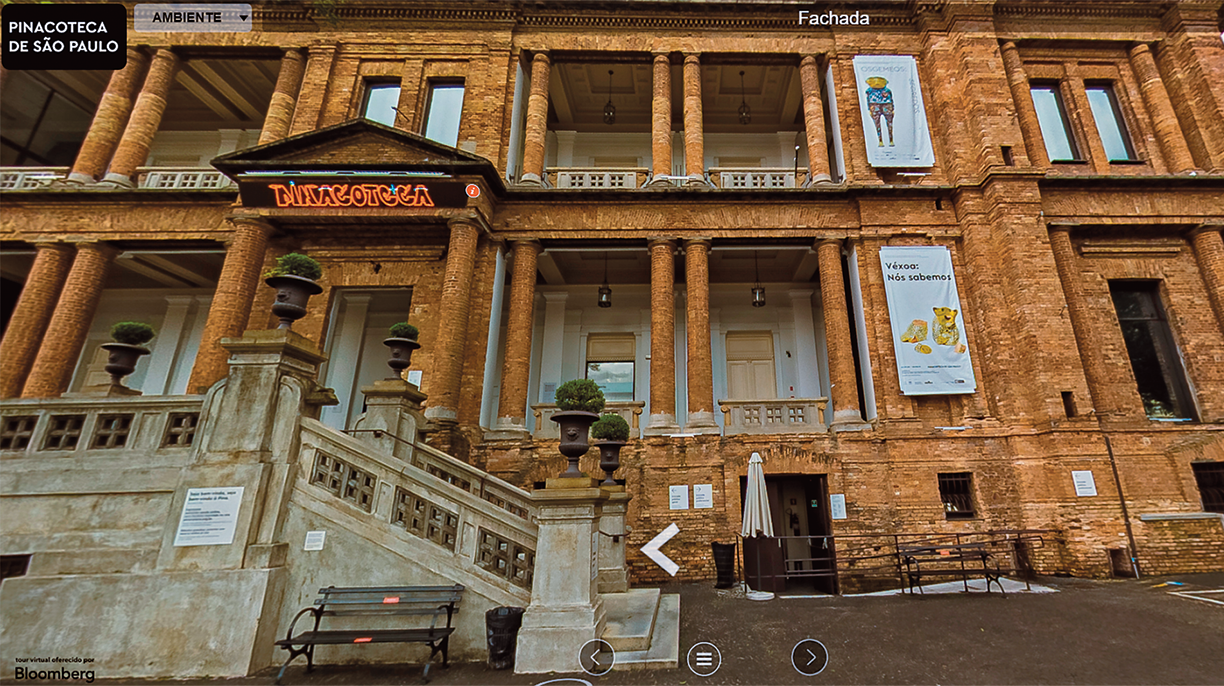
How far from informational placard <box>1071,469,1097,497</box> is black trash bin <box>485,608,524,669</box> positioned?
13.2 metres

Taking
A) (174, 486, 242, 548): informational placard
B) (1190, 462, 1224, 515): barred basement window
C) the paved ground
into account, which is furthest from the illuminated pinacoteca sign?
(1190, 462, 1224, 515): barred basement window

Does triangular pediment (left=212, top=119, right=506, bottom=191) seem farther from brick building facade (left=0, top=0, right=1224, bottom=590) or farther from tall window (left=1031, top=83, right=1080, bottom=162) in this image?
tall window (left=1031, top=83, right=1080, bottom=162)

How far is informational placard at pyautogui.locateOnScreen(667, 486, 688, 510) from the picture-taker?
12039 millimetres

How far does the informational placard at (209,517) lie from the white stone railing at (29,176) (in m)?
15.5

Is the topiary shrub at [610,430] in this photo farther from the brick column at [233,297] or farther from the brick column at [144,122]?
the brick column at [144,122]

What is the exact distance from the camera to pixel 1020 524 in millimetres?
11828

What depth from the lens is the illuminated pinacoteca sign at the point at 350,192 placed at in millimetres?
13445

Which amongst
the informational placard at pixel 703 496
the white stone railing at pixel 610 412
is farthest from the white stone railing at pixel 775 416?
the white stone railing at pixel 610 412

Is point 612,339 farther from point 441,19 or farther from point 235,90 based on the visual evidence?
point 235,90

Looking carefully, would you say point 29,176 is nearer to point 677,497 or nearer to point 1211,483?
point 677,497

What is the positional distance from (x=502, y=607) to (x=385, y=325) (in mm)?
13599

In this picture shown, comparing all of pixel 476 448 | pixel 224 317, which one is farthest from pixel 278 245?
pixel 476 448

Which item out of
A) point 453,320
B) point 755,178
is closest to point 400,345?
point 453,320

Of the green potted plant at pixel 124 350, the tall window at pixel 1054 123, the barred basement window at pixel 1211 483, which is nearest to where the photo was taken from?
the green potted plant at pixel 124 350
